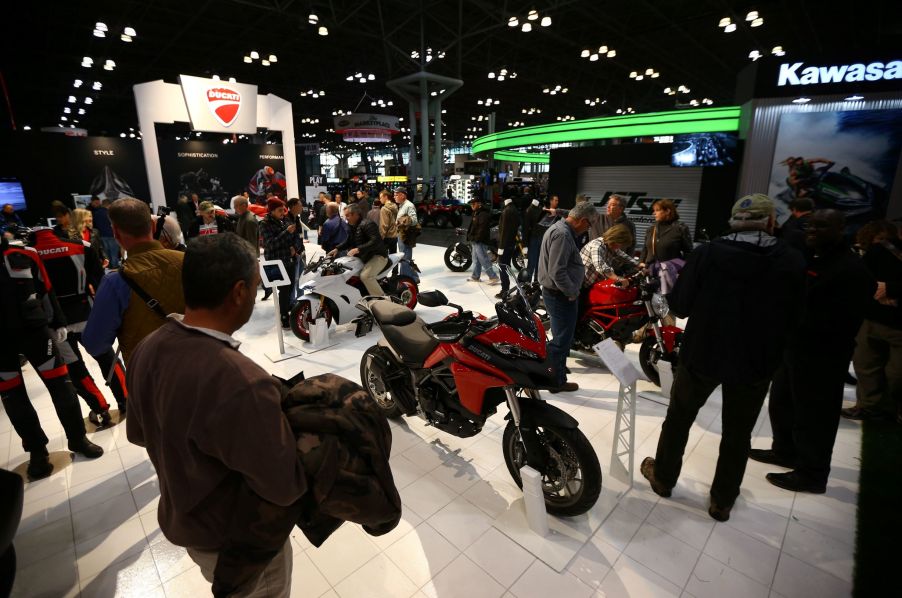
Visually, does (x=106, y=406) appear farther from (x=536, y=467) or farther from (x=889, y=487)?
(x=889, y=487)

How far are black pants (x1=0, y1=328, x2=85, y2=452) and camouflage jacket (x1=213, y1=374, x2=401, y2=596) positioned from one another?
2.44 meters

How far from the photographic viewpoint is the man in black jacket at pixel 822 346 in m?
2.30

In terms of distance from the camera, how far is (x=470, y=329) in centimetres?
242

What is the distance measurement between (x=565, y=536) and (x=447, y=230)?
44.7 feet

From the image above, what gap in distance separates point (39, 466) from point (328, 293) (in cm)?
268

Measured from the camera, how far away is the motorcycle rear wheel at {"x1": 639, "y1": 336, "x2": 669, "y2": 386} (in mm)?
3727

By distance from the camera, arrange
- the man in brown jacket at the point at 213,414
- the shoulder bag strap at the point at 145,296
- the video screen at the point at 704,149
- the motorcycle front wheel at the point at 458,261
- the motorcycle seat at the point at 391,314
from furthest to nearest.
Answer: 1. the video screen at the point at 704,149
2. the motorcycle front wheel at the point at 458,261
3. the motorcycle seat at the point at 391,314
4. the shoulder bag strap at the point at 145,296
5. the man in brown jacket at the point at 213,414

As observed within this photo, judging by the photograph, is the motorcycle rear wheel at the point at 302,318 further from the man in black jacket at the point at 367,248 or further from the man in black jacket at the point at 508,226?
the man in black jacket at the point at 508,226

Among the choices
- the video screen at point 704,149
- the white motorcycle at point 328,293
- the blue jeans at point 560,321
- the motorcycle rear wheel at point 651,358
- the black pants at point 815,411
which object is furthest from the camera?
the video screen at point 704,149

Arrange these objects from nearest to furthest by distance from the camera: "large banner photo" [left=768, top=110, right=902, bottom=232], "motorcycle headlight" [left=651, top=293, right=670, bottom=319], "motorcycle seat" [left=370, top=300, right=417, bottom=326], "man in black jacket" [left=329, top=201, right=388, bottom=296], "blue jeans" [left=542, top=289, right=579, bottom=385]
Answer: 1. "motorcycle seat" [left=370, top=300, right=417, bottom=326]
2. "blue jeans" [left=542, top=289, right=579, bottom=385]
3. "motorcycle headlight" [left=651, top=293, right=670, bottom=319]
4. "man in black jacket" [left=329, top=201, right=388, bottom=296]
5. "large banner photo" [left=768, top=110, right=902, bottom=232]

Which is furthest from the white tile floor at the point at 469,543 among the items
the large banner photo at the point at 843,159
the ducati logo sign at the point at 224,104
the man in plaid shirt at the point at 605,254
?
the ducati logo sign at the point at 224,104

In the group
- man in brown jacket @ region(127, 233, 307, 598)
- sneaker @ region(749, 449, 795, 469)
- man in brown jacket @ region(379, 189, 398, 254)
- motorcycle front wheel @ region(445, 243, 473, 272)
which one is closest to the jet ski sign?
man in brown jacket @ region(379, 189, 398, 254)

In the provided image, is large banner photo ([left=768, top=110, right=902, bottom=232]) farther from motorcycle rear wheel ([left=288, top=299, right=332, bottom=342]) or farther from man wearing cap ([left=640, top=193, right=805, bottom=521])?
motorcycle rear wheel ([left=288, top=299, right=332, bottom=342])

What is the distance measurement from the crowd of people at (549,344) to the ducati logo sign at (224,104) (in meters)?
9.30
